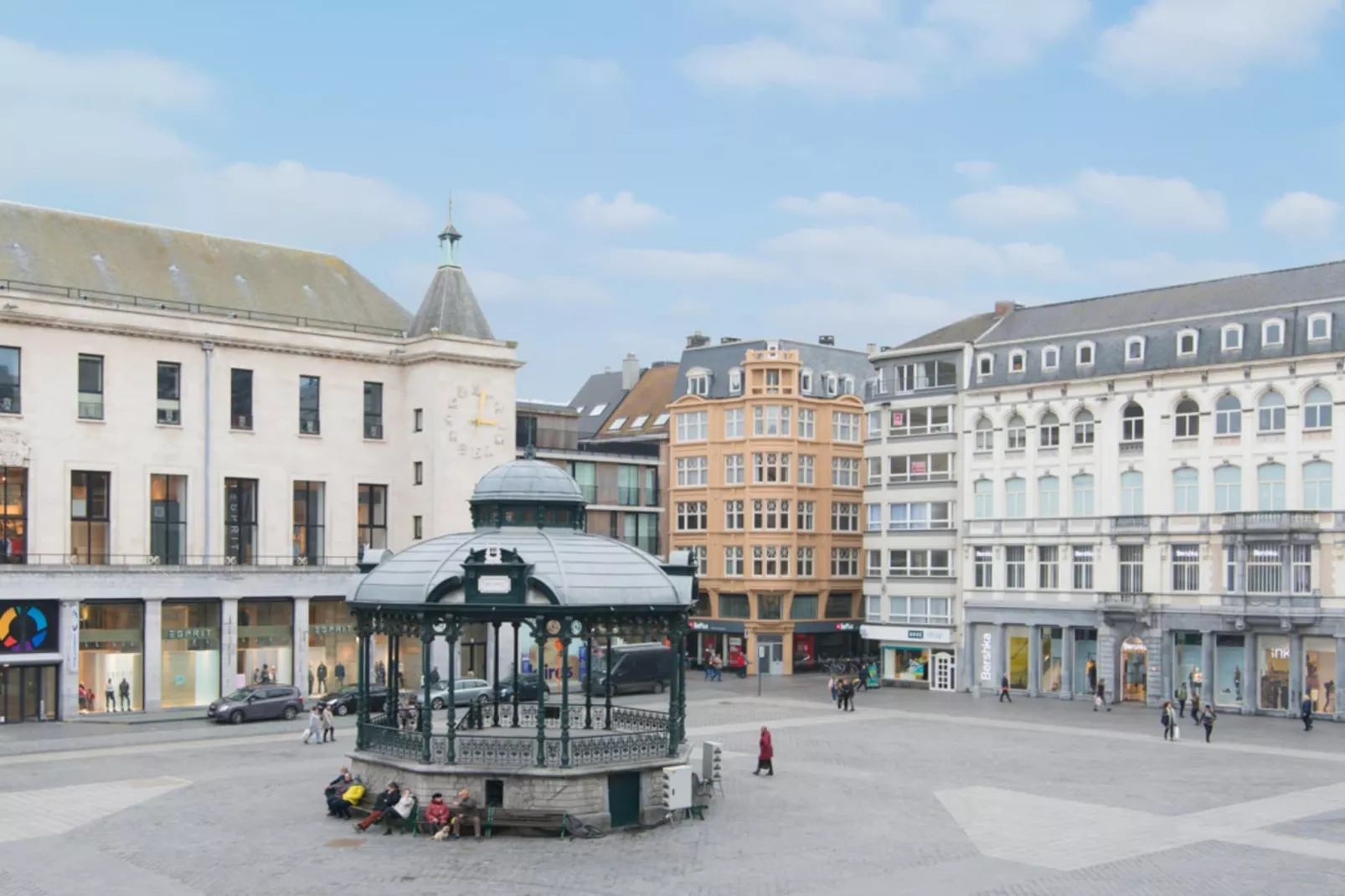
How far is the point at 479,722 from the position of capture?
127ft

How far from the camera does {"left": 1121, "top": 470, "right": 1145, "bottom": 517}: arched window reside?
6569 centimetres

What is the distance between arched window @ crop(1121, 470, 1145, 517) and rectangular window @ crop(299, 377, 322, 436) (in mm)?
37989

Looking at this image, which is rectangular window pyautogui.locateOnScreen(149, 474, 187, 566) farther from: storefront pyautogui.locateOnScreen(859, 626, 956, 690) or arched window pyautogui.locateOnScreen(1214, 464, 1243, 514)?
arched window pyautogui.locateOnScreen(1214, 464, 1243, 514)

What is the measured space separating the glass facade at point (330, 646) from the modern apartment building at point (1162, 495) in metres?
30.5

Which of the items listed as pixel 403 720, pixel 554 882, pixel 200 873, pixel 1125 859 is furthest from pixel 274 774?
pixel 1125 859

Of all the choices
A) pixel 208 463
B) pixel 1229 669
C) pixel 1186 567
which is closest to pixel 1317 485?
pixel 1186 567

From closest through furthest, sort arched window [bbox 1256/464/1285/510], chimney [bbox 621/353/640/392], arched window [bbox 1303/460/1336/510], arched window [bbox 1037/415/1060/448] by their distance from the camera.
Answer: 1. arched window [bbox 1303/460/1336/510]
2. arched window [bbox 1256/464/1285/510]
3. arched window [bbox 1037/415/1060/448]
4. chimney [bbox 621/353/640/392]

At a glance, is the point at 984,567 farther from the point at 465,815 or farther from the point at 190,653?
the point at 465,815

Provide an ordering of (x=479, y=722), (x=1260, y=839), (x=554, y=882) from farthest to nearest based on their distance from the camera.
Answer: (x=479, y=722) < (x=1260, y=839) < (x=554, y=882)

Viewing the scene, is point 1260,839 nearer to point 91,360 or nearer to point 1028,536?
point 1028,536

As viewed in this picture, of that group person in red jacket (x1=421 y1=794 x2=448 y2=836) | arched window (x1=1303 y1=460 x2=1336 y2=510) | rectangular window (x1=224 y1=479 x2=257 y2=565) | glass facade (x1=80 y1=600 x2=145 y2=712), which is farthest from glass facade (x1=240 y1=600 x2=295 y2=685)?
arched window (x1=1303 y1=460 x2=1336 y2=510)

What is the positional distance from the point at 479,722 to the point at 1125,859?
17.3 meters

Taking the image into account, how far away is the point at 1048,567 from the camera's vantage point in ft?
227

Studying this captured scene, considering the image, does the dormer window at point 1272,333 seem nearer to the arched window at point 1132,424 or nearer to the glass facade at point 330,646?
the arched window at point 1132,424
